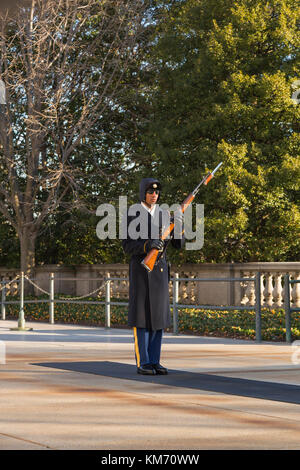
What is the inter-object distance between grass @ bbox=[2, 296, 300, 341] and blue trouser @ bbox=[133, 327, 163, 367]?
5.84 m

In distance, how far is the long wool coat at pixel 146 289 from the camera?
9.84 meters

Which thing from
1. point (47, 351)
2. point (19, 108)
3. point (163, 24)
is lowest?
point (47, 351)

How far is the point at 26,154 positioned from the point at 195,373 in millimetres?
19209

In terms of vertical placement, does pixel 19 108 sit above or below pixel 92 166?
above

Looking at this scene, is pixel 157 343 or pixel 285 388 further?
pixel 157 343

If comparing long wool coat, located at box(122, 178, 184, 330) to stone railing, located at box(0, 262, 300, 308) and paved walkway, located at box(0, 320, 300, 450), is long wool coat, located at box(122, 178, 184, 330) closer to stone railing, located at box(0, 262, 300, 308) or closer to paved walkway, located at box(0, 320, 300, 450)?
paved walkway, located at box(0, 320, 300, 450)

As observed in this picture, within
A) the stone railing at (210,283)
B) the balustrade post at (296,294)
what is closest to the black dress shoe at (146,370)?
the stone railing at (210,283)

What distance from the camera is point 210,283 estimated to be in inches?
966

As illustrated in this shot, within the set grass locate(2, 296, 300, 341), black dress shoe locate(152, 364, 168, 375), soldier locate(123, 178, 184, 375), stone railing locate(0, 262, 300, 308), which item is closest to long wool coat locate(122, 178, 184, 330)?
soldier locate(123, 178, 184, 375)

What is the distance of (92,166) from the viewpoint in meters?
28.9

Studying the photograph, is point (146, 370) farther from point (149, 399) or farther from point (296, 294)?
point (296, 294)
